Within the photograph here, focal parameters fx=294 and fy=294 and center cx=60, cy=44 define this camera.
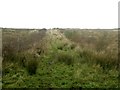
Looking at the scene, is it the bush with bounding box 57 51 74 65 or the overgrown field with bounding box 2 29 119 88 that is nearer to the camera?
the overgrown field with bounding box 2 29 119 88

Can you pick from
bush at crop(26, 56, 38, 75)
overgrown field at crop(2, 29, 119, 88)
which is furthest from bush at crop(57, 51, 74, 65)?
bush at crop(26, 56, 38, 75)

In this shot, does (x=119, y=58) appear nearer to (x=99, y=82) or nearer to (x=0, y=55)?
(x=99, y=82)

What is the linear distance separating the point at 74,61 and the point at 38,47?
2532mm

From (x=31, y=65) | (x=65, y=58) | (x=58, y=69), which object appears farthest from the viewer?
(x=65, y=58)

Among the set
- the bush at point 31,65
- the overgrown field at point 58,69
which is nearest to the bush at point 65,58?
the overgrown field at point 58,69

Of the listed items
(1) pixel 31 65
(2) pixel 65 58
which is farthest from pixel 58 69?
(2) pixel 65 58

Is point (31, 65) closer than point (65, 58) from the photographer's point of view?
Yes

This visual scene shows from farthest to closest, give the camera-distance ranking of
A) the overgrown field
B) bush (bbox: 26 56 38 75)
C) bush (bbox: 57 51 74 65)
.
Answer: bush (bbox: 57 51 74 65) → bush (bbox: 26 56 38 75) → the overgrown field

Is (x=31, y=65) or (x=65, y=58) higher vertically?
(x=65, y=58)

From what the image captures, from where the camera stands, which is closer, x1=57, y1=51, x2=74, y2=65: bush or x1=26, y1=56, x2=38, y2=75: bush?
x1=26, y1=56, x2=38, y2=75: bush

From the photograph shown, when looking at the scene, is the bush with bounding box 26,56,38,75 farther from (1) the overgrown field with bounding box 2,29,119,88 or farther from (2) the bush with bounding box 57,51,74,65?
(2) the bush with bounding box 57,51,74,65

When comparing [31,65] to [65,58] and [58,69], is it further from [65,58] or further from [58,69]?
[65,58]

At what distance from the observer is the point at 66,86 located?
7871 millimetres

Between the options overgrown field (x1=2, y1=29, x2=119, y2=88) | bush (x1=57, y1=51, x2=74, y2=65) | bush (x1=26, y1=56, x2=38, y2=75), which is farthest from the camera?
bush (x1=57, y1=51, x2=74, y2=65)
